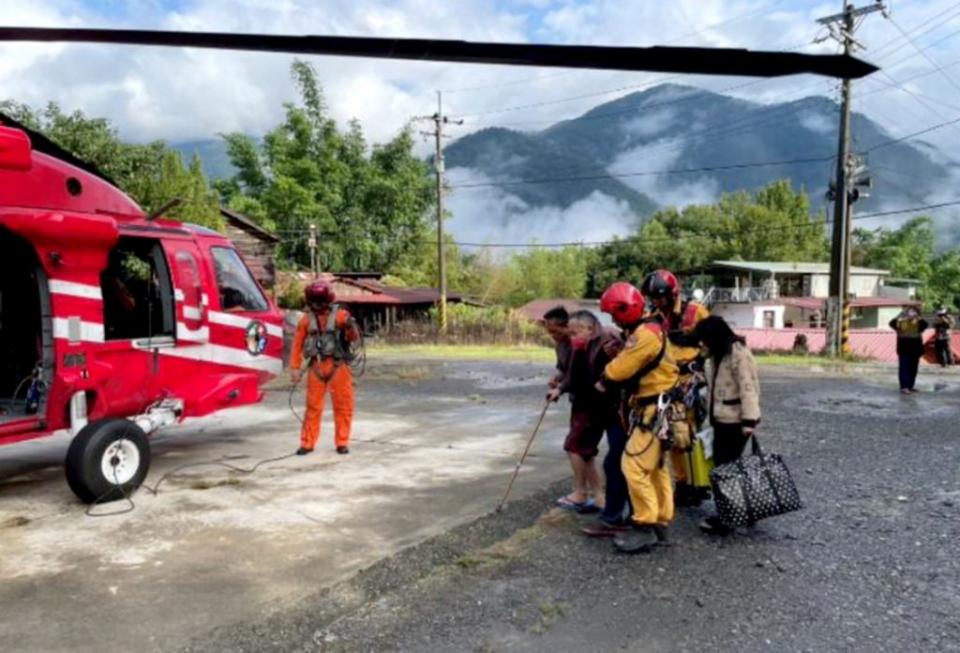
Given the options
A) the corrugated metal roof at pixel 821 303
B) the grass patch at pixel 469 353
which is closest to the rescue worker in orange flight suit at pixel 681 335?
the grass patch at pixel 469 353

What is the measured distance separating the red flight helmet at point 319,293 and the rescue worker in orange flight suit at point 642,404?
3.52 metres

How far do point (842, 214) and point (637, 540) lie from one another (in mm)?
23620

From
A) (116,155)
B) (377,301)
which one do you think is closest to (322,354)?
(116,155)

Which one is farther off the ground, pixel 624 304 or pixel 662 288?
pixel 662 288

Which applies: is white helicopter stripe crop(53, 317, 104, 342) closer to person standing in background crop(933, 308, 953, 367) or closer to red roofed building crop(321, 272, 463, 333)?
person standing in background crop(933, 308, 953, 367)

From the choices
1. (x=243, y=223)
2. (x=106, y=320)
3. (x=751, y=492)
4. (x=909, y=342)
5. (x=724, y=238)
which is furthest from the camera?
(x=724, y=238)

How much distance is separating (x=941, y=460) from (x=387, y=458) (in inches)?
226

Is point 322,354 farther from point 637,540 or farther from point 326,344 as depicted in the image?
point 637,540

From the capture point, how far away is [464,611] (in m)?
4.13

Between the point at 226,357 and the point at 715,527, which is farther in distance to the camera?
the point at 226,357

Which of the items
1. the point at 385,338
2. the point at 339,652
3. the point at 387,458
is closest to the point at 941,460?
the point at 387,458

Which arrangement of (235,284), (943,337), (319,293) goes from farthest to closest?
(943,337) → (235,284) → (319,293)

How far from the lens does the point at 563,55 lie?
192 centimetres

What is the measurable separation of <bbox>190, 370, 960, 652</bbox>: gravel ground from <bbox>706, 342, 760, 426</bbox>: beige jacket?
841 mm
